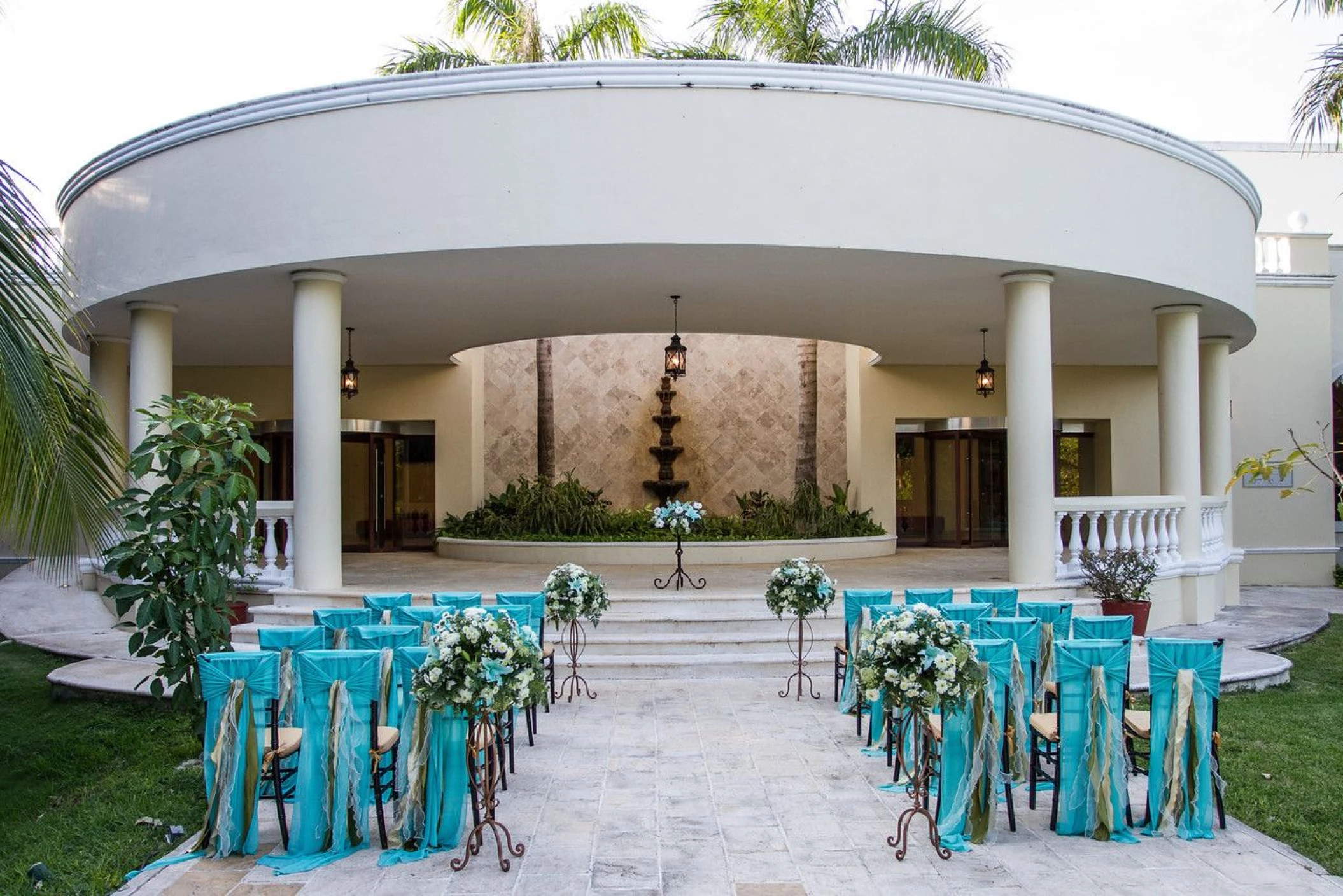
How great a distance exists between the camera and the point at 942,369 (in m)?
18.3

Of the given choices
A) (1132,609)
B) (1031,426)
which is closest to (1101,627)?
(1031,426)

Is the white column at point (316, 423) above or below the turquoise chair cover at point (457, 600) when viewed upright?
above

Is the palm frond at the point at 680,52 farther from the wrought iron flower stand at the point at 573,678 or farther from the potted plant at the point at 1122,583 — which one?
the wrought iron flower stand at the point at 573,678

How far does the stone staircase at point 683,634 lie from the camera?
9414 mm

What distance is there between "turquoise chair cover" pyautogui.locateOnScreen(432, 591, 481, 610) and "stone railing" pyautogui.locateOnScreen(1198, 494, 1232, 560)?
966 centimetres

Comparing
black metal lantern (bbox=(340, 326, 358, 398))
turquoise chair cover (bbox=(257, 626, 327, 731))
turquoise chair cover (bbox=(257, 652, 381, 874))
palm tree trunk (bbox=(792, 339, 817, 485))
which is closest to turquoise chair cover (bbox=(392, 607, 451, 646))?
turquoise chair cover (bbox=(257, 626, 327, 731))

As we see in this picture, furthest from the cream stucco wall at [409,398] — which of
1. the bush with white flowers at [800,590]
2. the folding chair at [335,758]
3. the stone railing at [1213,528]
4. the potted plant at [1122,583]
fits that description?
the folding chair at [335,758]

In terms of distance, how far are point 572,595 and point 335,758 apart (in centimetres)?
315

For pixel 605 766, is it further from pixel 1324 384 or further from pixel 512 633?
pixel 1324 384

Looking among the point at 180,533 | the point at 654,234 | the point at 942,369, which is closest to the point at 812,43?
the point at 942,369

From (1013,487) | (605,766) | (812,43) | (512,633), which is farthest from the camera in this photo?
(812,43)

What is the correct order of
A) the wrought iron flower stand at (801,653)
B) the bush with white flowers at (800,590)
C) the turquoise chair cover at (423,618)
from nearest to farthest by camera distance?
the turquoise chair cover at (423,618) → the bush with white flowers at (800,590) → the wrought iron flower stand at (801,653)

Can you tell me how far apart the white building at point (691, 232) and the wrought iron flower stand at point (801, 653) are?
2.70 meters

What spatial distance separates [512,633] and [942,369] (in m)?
14.7
